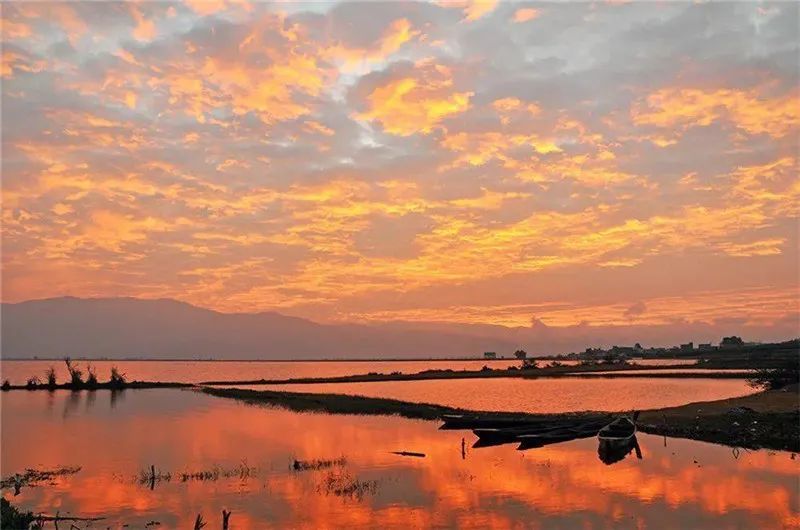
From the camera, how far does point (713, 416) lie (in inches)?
1793

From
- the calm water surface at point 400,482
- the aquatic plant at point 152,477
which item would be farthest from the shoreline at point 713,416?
the aquatic plant at point 152,477

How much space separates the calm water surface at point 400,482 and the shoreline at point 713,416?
99.7 inches

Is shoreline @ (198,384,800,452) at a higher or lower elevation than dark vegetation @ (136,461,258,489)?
higher

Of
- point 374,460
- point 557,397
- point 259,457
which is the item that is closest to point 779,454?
point 374,460

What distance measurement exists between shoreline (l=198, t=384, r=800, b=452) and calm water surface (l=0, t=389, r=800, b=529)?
2532 mm

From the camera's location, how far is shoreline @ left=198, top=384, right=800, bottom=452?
38.9 m

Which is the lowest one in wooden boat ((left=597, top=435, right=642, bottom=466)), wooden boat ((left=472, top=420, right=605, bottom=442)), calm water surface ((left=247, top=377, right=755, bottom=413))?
calm water surface ((left=247, top=377, right=755, bottom=413))

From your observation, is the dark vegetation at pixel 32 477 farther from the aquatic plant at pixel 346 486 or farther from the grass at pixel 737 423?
the grass at pixel 737 423

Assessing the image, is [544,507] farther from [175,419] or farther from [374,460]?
[175,419]

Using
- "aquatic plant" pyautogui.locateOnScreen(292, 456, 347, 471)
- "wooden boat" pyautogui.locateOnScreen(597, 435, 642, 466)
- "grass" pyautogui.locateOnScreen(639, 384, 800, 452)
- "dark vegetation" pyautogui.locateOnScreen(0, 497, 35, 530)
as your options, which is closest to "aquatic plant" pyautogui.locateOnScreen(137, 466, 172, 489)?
"aquatic plant" pyautogui.locateOnScreen(292, 456, 347, 471)

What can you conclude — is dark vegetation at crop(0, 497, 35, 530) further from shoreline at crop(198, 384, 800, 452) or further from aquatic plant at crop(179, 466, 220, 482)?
shoreline at crop(198, 384, 800, 452)

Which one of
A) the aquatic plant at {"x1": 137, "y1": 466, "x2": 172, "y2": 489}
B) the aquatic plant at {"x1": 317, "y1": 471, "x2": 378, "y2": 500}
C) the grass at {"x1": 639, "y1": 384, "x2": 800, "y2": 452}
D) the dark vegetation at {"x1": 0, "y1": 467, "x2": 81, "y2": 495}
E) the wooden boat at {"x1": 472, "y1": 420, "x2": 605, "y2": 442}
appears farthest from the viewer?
the wooden boat at {"x1": 472, "y1": 420, "x2": 605, "y2": 442}

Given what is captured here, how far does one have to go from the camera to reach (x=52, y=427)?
5250 cm

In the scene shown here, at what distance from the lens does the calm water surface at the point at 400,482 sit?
23.2 m
